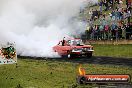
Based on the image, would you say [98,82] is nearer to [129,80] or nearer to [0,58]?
[129,80]

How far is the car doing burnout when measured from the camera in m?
28.5

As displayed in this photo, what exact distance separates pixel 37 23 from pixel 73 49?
1278 cm

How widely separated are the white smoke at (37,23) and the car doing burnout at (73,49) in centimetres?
159

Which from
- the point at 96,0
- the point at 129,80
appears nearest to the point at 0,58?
the point at 129,80

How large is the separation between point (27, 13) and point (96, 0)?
7.85 metres

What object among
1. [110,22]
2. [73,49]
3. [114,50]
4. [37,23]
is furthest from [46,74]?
[37,23]

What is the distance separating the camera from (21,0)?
45031 mm

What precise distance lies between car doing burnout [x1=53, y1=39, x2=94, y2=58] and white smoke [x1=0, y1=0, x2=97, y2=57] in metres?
1.59

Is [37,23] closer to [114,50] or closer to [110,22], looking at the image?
[110,22]

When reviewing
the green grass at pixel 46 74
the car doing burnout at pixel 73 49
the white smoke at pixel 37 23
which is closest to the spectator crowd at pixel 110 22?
the white smoke at pixel 37 23

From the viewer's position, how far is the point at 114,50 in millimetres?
32531

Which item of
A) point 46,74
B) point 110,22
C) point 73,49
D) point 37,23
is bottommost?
point 46,74

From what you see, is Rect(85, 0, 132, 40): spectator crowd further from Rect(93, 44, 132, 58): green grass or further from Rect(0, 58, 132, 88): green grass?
Rect(0, 58, 132, 88): green grass

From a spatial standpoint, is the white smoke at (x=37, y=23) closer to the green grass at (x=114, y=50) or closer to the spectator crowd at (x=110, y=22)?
the spectator crowd at (x=110, y=22)
